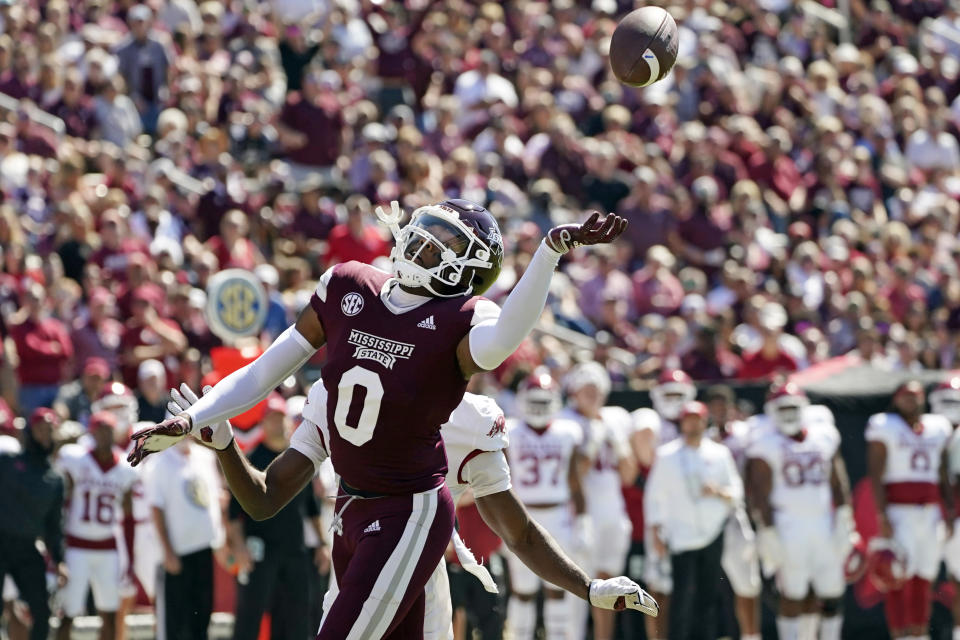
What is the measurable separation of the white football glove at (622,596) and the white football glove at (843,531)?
18.8 ft

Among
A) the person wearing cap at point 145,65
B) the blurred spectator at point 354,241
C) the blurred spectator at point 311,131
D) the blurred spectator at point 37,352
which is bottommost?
the blurred spectator at point 37,352

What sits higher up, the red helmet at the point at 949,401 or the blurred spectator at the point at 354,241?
the blurred spectator at the point at 354,241

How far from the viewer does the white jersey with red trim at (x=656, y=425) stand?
11.0 meters

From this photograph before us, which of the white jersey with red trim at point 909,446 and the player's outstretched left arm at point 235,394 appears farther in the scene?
the white jersey with red trim at point 909,446

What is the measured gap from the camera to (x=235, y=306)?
33.4 ft

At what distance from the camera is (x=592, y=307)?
42.6 feet

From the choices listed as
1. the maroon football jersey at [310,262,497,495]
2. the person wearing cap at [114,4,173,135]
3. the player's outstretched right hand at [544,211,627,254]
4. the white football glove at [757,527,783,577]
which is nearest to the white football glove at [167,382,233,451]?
the maroon football jersey at [310,262,497,495]

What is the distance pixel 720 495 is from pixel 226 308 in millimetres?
3195

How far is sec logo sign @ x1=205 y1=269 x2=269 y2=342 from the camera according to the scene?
400 inches

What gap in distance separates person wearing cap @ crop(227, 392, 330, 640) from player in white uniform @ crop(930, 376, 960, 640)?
13.3ft

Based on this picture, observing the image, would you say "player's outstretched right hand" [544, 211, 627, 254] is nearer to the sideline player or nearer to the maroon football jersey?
the sideline player

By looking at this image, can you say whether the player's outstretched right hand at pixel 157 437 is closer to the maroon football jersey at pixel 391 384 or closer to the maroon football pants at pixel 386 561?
the maroon football jersey at pixel 391 384

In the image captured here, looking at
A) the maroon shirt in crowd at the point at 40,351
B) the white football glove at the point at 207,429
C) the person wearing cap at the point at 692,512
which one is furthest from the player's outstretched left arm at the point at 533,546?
the maroon shirt in crowd at the point at 40,351

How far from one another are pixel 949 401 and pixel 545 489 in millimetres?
2869
